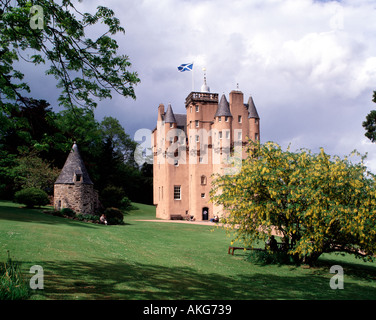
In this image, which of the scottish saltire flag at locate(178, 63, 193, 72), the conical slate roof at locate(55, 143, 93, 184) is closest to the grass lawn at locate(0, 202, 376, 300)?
the conical slate roof at locate(55, 143, 93, 184)

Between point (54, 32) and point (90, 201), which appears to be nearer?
point (54, 32)

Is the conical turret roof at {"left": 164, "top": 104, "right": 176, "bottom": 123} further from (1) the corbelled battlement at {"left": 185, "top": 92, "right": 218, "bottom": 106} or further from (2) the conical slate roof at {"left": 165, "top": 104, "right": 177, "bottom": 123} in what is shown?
(1) the corbelled battlement at {"left": 185, "top": 92, "right": 218, "bottom": 106}

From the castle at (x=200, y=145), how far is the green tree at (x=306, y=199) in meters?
27.6

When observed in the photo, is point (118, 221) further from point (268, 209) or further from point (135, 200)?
point (135, 200)

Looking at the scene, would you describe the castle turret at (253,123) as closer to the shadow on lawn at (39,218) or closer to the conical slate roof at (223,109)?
the conical slate roof at (223,109)

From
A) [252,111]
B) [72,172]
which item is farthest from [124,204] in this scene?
[252,111]

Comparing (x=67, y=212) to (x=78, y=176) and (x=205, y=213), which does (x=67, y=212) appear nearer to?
(x=78, y=176)

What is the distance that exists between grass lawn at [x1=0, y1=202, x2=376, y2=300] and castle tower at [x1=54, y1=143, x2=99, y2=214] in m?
12.8

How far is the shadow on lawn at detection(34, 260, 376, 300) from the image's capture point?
8941 mm

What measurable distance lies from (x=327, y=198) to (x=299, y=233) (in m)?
2.38

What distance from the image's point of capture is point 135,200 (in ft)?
232

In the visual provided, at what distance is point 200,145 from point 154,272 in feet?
116
